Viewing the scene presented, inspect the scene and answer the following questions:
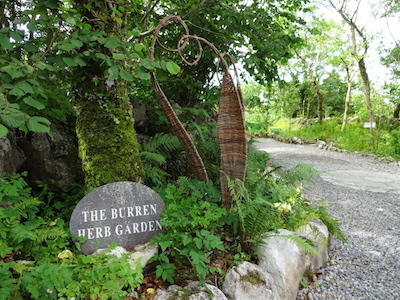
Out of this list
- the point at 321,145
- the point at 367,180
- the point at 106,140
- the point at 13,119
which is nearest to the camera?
the point at 13,119

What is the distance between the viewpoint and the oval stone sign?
7.00ft

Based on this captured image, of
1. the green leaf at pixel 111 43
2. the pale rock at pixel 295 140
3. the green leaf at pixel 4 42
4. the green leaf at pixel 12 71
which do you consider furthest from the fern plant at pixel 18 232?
the pale rock at pixel 295 140

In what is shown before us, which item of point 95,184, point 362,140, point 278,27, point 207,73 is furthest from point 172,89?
point 362,140

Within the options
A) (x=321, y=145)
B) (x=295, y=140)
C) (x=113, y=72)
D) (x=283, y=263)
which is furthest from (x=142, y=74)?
(x=295, y=140)

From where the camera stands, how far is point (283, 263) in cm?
227

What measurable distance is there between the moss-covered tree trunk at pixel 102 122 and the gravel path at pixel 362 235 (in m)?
1.84

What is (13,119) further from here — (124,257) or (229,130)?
(229,130)

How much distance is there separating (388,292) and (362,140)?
866 cm

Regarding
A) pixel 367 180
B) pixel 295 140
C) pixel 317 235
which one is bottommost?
pixel 367 180

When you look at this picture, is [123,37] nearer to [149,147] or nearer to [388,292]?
[149,147]

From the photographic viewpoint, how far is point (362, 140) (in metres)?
9.89

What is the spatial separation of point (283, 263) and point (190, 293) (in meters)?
0.88

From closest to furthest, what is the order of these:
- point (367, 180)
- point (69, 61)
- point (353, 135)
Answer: point (69, 61) → point (367, 180) → point (353, 135)

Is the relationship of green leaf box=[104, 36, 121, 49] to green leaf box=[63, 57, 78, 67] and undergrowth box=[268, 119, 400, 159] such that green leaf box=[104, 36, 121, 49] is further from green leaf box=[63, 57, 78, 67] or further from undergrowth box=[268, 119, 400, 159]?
undergrowth box=[268, 119, 400, 159]
